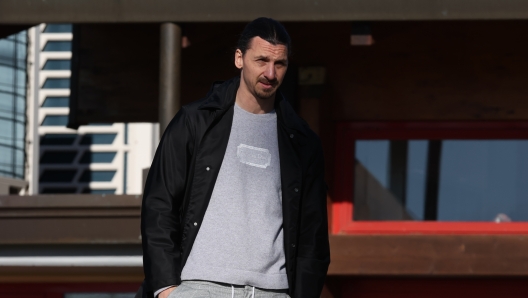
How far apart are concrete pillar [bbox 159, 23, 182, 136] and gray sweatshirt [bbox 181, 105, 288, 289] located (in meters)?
3.55

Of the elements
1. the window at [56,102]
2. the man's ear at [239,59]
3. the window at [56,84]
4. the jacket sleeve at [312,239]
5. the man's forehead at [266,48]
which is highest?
the window at [56,84]

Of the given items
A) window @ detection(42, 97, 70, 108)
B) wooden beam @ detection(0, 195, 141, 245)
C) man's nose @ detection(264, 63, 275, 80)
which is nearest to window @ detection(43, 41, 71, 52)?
window @ detection(42, 97, 70, 108)

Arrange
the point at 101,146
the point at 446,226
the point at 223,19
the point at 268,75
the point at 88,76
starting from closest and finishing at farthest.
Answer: the point at 268,75 → the point at 223,19 → the point at 446,226 → the point at 88,76 → the point at 101,146

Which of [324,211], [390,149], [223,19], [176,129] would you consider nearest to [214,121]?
[176,129]

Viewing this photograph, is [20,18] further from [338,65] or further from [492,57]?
[492,57]

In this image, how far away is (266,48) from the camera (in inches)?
131

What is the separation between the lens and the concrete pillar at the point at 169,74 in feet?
22.7

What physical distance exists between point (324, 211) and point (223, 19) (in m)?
3.64

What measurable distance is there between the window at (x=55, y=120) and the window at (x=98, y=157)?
2.10 feet

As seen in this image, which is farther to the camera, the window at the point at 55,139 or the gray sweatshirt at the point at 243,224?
the window at the point at 55,139

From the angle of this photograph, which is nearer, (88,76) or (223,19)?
(223,19)

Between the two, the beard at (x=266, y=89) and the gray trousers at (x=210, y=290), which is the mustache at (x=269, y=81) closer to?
the beard at (x=266, y=89)

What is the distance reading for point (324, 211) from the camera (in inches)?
140

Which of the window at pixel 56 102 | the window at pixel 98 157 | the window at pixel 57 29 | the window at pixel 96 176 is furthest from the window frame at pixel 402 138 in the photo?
the window at pixel 57 29
